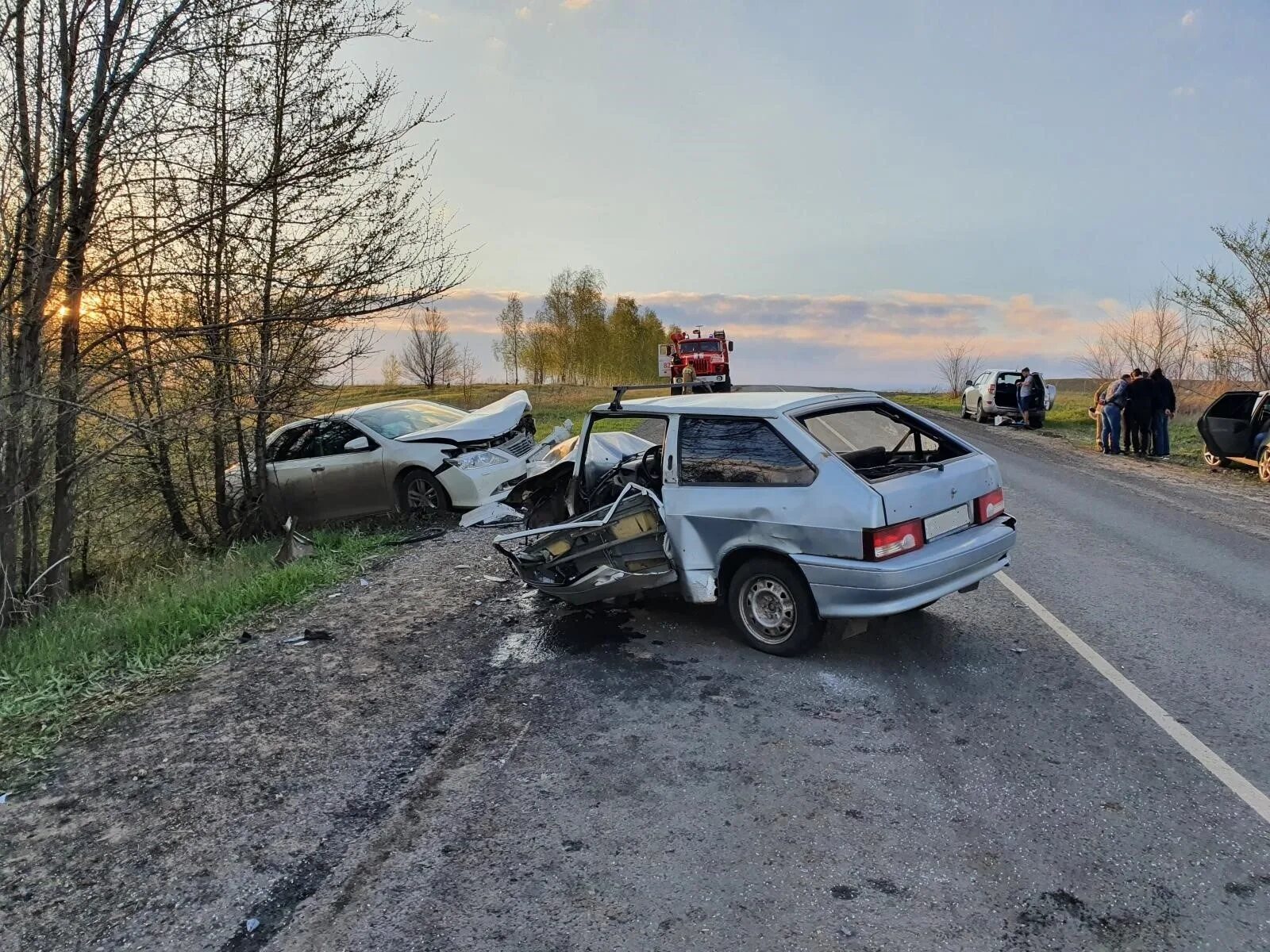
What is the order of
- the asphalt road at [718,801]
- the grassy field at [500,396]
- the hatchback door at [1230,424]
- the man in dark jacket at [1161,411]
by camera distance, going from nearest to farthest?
the asphalt road at [718,801], the grassy field at [500,396], the hatchback door at [1230,424], the man in dark jacket at [1161,411]

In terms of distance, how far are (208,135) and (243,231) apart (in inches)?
35.8

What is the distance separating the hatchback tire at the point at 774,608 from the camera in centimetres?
457

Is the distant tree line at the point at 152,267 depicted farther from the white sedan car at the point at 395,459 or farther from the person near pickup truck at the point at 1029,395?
the person near pickup truck at the point at 1029,395

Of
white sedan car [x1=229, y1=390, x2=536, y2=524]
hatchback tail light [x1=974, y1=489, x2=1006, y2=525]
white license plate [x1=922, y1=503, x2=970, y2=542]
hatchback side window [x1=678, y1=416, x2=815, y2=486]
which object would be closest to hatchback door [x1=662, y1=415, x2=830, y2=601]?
hatchback side window [x1=678, y1=416, x2=815, y2=486]

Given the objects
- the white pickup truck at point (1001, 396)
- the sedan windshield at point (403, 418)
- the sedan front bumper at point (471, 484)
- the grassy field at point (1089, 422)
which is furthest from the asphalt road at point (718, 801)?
the white pickup truck at point (1001, 396)

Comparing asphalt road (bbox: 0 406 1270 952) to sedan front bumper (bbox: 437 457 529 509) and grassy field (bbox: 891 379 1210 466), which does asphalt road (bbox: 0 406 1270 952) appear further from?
grassy field (bbox: 891 379 1210 466)

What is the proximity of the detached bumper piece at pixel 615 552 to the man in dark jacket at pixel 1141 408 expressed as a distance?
14.2 metres

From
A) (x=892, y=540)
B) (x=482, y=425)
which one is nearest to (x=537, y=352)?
(x=482, y=425)

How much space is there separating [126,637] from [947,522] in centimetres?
559

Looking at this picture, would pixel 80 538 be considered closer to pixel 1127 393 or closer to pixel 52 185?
pixel 52 185

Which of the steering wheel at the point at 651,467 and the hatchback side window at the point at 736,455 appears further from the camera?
the steering wheel at the point at 651,467

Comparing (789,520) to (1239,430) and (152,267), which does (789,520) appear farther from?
(1239,430)

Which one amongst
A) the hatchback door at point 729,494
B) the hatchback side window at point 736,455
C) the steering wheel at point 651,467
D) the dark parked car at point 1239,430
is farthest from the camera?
the dark parked car at point 1239,430

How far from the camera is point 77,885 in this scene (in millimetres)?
2908
